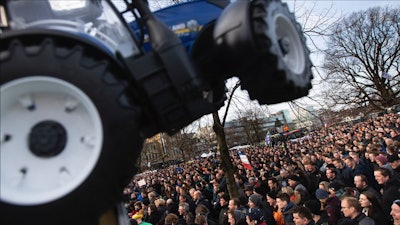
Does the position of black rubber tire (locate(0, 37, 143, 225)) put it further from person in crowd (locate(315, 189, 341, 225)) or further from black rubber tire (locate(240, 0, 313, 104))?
person in crowd (locate(315, 189, 341, 225))

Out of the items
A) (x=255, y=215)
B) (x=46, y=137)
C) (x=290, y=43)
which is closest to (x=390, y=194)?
(x=255, y=215)

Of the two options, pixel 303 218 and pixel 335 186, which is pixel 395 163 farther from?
pixel 303 218

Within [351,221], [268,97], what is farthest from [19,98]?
[351,221]

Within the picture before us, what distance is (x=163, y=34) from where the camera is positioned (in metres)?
2.74

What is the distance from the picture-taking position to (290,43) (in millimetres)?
3342

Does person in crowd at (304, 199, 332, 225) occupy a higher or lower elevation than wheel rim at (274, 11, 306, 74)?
lower

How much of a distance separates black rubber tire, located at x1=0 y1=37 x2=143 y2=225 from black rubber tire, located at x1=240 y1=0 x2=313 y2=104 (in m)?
1.04

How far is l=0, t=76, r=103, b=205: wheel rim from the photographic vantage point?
237cm

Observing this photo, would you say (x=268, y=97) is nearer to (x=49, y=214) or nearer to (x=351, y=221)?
(x=49, y=214)

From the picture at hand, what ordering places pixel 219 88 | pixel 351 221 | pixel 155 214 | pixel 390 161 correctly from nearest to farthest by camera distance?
pixel 219 88
pixel 351 221
pixel 390 161
pixel 155 214

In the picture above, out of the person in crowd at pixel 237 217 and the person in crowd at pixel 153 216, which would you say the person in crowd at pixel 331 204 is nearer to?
the person in crowd at pixel 237 217

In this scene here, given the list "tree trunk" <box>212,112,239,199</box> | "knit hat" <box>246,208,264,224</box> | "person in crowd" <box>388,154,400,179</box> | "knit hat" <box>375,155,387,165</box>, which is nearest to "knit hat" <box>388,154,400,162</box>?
"person in crowd" <box>388,154,400,179</box>

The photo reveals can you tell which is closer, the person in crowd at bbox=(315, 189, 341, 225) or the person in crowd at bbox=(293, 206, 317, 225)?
the person in crowd at bbox=(293, 206, 317, 225)

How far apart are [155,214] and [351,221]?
5705mm
